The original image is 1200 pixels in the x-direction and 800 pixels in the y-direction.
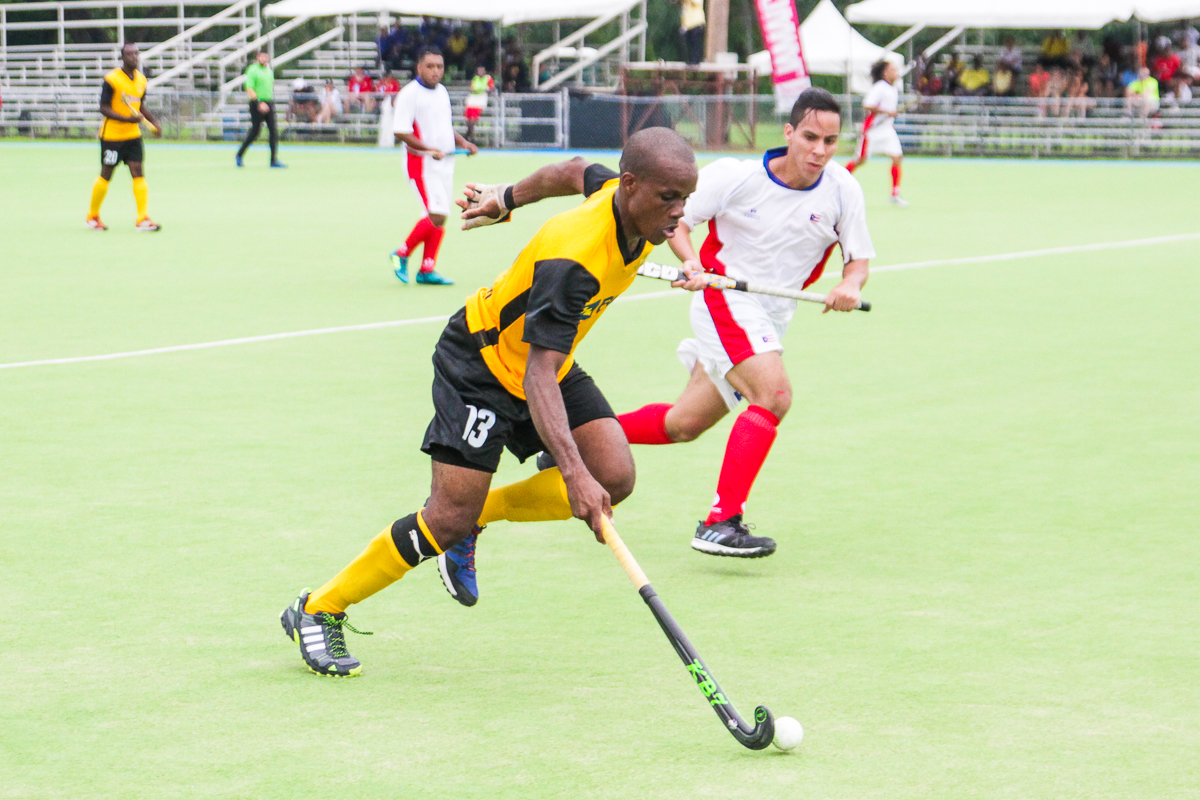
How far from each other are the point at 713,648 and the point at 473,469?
1006 millimetres

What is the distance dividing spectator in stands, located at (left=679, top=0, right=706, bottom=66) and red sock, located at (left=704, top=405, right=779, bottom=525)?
3293 cm

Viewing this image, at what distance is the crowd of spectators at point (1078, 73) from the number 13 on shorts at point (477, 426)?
30.8 m

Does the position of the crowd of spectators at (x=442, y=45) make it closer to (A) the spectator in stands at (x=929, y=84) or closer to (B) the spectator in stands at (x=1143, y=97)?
(A) the spectator in stands at (x=929, y=84)

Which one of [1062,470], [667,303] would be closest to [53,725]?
[1062,470]

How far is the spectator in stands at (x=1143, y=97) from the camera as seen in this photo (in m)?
32.4

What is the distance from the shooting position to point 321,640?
4809 millimetres

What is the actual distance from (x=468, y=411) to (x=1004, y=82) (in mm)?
32372

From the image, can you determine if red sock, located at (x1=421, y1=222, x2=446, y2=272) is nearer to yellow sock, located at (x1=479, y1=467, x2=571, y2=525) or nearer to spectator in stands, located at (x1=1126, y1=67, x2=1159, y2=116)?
yellow sock, located at (x1=479, y1=467, x2=571, y2=525)

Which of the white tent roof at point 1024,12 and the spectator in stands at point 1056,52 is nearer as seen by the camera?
the white tent roof at point 1024,12

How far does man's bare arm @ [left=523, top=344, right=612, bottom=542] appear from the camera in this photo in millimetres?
4320

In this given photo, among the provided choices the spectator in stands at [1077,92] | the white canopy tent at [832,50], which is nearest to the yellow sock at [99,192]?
the spectator in stands at [1077,92]

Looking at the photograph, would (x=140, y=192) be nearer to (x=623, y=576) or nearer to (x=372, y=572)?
(x=623, y=576)

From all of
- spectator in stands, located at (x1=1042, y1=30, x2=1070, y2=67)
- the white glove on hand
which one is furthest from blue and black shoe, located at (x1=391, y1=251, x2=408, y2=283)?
spectator in stands, located at (x1=1042, y1=30, x2=1070, y2=67)

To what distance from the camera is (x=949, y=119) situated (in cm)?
3391
